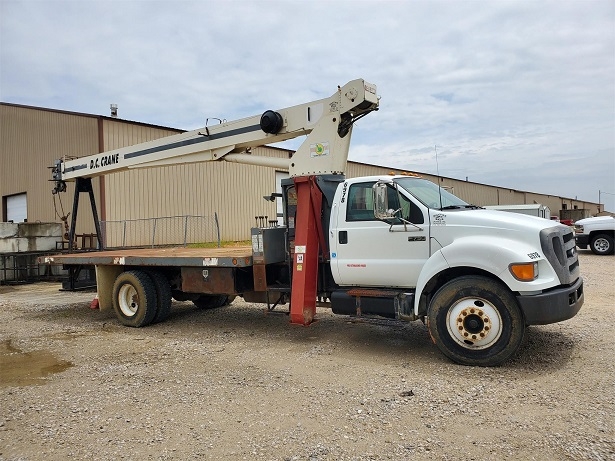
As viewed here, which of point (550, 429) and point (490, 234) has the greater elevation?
point (490, 234)

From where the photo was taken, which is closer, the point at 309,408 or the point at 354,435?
the point at 354,435

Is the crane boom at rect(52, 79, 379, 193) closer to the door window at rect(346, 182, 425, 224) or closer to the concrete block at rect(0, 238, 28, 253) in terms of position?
the door window at rect(346, 182, 425, 224)

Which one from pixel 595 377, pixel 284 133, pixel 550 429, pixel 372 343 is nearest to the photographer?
pixel 550 429

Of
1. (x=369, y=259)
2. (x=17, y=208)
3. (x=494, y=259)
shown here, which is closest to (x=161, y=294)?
(x=369, y=259)

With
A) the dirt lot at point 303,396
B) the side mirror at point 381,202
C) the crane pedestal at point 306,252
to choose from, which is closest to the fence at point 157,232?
the dirt lot at point 303,396

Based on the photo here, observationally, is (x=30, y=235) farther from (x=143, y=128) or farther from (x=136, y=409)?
(x=136, y=409)

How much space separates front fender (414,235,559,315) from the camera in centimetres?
519

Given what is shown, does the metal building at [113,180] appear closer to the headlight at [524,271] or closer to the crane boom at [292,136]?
the crane boom at [292,136]

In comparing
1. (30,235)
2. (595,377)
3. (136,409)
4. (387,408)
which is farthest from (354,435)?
(30,235)

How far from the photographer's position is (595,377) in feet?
16.3

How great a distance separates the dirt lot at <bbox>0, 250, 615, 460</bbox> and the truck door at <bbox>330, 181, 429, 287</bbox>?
983 millimetres

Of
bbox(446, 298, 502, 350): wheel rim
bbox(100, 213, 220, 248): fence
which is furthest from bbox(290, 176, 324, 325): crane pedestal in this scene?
bbox(100, 213, 220, 248): fence

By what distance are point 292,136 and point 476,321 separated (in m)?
3.95

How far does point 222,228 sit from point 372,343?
1577 cm
